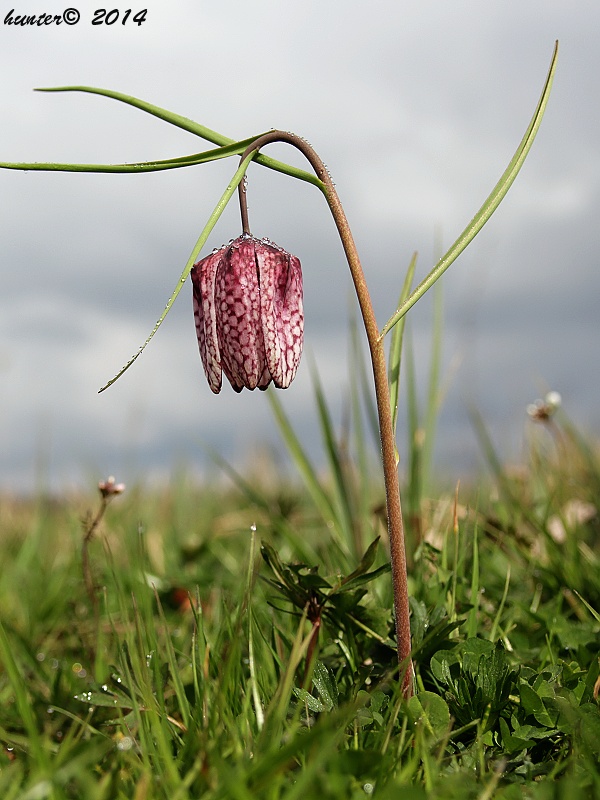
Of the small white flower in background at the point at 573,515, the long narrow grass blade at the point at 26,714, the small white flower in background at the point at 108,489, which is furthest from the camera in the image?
the small white flower in background at the point at 573,515

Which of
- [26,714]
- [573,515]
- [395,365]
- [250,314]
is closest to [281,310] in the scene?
[250,314]

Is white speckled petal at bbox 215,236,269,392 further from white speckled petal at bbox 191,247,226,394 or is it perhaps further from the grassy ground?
the grassy ground

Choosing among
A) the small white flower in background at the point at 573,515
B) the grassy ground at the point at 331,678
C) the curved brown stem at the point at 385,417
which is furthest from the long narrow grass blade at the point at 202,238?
the small white flower in background at the point at 573,515

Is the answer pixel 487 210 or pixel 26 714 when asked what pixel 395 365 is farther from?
pixel 26 714

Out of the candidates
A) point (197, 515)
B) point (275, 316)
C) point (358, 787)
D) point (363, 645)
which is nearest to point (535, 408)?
point (363, 645)

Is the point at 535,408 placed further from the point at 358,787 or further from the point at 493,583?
the point at 358,787

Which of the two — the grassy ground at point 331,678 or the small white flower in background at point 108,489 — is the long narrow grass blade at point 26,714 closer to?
the grassy ground at point 331,678

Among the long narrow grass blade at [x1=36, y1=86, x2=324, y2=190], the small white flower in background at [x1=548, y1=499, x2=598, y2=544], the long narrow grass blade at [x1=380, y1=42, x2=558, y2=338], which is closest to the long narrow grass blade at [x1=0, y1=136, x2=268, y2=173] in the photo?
the long narrow grass blade at [x1=36, y1=86, x2=324, y2=190]
